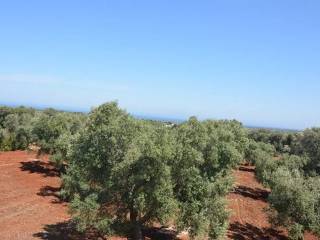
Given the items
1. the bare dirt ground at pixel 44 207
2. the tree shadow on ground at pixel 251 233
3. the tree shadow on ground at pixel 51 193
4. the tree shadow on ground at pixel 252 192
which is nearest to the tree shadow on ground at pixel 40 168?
the bare dirt ground at pixel 44 207

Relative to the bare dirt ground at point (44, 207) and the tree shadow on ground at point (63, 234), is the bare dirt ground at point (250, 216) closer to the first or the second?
the bare dirt ground at point (44, 207)

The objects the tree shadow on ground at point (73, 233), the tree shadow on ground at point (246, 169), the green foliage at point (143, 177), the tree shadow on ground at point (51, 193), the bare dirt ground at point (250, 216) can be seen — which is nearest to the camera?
the green foliage at point (143, 177)

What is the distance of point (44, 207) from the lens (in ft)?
137

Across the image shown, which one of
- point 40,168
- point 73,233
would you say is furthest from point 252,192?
point 73,233

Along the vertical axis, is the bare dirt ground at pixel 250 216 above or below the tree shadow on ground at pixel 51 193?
below

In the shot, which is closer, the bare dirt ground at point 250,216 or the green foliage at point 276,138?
the bare dirt ground at point 250,216

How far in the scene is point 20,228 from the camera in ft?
112

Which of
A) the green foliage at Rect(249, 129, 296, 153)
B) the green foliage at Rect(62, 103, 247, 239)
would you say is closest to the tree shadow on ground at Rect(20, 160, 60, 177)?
the green foliage at Rect(62, 103, 247, 239)

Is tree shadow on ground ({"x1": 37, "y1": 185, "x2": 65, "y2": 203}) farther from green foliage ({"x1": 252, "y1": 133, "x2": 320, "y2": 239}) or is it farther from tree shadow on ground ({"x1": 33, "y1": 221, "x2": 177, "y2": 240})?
green foliage ({"x1": 252, "y1": 133, "x2": 320, "y2": 239})

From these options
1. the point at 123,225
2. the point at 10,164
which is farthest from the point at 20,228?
the point at 10,164

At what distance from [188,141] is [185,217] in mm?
5445

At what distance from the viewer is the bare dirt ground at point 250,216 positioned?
42.4 meters

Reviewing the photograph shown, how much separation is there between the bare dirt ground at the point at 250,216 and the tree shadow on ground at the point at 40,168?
2501cm

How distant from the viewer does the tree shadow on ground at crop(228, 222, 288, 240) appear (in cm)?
4053
